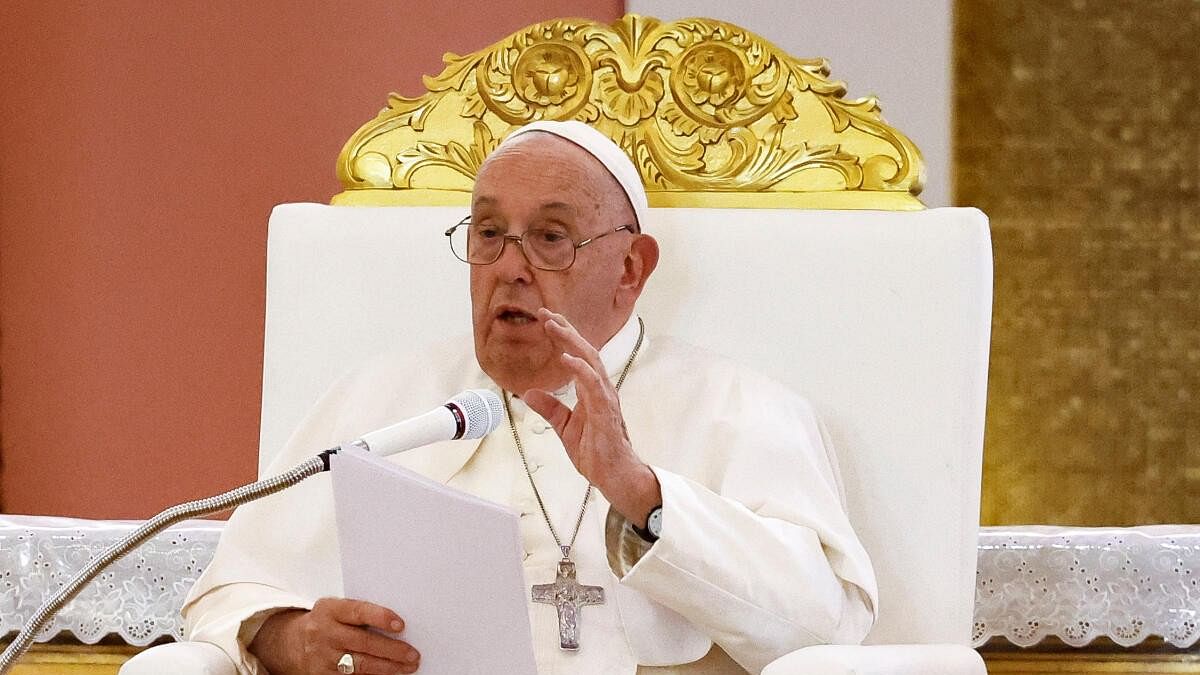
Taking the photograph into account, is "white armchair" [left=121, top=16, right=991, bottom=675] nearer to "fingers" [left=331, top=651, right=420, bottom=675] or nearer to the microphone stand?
"fingers" [left=331, top=651, right=420, bottom=675]

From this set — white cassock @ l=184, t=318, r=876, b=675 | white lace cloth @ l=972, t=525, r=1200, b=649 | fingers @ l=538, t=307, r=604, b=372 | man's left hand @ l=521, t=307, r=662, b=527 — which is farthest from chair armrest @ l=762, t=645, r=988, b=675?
white lace cloth @ l=972, t=525, r=1200, b=649

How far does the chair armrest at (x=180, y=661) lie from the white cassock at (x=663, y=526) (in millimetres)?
76

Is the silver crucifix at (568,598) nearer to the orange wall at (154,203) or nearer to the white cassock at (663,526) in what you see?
the white cassock at (663,526)

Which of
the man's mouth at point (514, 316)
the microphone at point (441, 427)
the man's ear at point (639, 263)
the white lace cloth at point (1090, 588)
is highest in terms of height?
the man's ear at point (639, 263)

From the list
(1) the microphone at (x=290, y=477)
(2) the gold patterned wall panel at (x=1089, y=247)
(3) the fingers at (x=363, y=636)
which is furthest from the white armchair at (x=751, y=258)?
(2) the gold patterned wall panel at (x=1089, y=247)

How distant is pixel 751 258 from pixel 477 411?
106 cm

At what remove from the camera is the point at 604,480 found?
6.28 ft

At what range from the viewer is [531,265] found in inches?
91.7

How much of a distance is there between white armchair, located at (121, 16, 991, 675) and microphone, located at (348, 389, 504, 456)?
1.01 m

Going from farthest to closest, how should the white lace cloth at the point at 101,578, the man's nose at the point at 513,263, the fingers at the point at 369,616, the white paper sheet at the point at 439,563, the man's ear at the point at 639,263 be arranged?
the white lace cloth at the point at 101,578, the man's ear at the point at 639,263, the man's nose at the point at 513,263, the fingers at the point at 369,616, the white paper sheet at the point at 439,563

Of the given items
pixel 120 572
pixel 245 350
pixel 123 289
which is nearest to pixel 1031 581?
pixel 120 572

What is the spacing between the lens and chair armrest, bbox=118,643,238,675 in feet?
6.15

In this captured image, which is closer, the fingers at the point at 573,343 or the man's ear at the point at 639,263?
the fingers at the point at 573,343

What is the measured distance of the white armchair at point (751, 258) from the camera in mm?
2375
